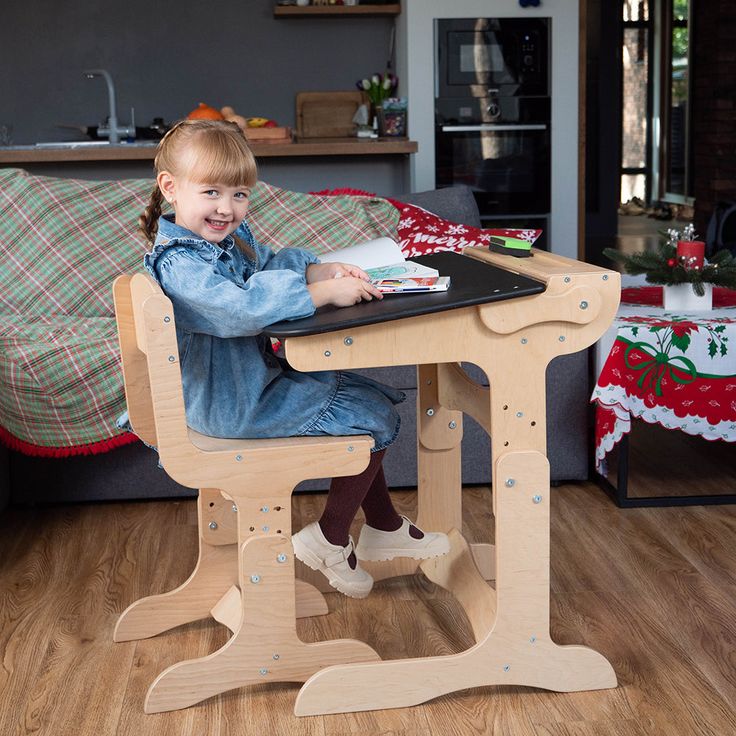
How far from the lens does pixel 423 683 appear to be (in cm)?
173

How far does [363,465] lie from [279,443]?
0.45 feet

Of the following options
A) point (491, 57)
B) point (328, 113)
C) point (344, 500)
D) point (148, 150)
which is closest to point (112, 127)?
point (148, 150)

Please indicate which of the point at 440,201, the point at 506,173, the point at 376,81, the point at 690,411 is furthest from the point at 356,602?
the point at 376,81

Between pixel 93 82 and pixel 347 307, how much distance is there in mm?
4532

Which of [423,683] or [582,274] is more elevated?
[582,274]

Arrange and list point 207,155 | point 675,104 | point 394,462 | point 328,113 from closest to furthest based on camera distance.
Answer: point 207,155
point 394,462
point 328,113
point 675,104

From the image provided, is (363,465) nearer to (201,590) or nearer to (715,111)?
(201,590)

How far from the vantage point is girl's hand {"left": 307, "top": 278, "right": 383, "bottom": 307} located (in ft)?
5.31

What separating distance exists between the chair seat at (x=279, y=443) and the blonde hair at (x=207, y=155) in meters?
0.41

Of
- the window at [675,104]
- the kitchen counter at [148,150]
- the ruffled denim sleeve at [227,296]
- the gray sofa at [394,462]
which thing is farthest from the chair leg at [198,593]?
the window at [675,104]

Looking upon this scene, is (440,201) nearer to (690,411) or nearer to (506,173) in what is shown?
(690,411)

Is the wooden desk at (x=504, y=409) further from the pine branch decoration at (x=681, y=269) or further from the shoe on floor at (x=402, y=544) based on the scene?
the pine branch decoration at (x=681, y=269)

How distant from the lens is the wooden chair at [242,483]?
1614 millimetres

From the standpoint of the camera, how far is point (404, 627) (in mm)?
2035
